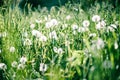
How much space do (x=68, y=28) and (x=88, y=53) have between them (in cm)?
127

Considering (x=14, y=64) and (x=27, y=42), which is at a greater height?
(x=27, y=42)

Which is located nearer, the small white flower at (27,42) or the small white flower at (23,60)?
the small white flower at (23,60)

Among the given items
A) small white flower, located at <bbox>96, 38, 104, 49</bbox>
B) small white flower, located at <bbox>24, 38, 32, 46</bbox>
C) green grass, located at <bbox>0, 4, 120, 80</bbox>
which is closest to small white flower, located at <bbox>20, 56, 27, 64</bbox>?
green grass, located at <bbox>0, 4, 120, 80</bbox>

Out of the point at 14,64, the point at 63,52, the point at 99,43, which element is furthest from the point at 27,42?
the point at 99,43

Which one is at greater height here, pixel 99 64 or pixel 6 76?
pixel 99 64

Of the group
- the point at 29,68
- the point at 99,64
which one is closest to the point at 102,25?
the point at 29,68

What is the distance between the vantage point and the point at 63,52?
2391 millimetres

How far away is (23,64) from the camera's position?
2.40 m

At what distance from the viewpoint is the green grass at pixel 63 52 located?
1665 mm

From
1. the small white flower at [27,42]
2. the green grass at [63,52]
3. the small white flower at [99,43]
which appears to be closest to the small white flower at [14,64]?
the green grass at [63,52]

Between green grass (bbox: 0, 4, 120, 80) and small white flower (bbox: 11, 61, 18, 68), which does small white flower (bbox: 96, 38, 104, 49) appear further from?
small white flower (bbox: 11, 61, 18, 68)

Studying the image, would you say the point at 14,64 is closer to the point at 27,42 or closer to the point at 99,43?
the point at 27,42

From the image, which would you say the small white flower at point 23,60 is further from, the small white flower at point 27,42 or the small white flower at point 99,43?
the small white flower at point 99,43

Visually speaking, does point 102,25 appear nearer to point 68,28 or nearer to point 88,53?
point 88,53
